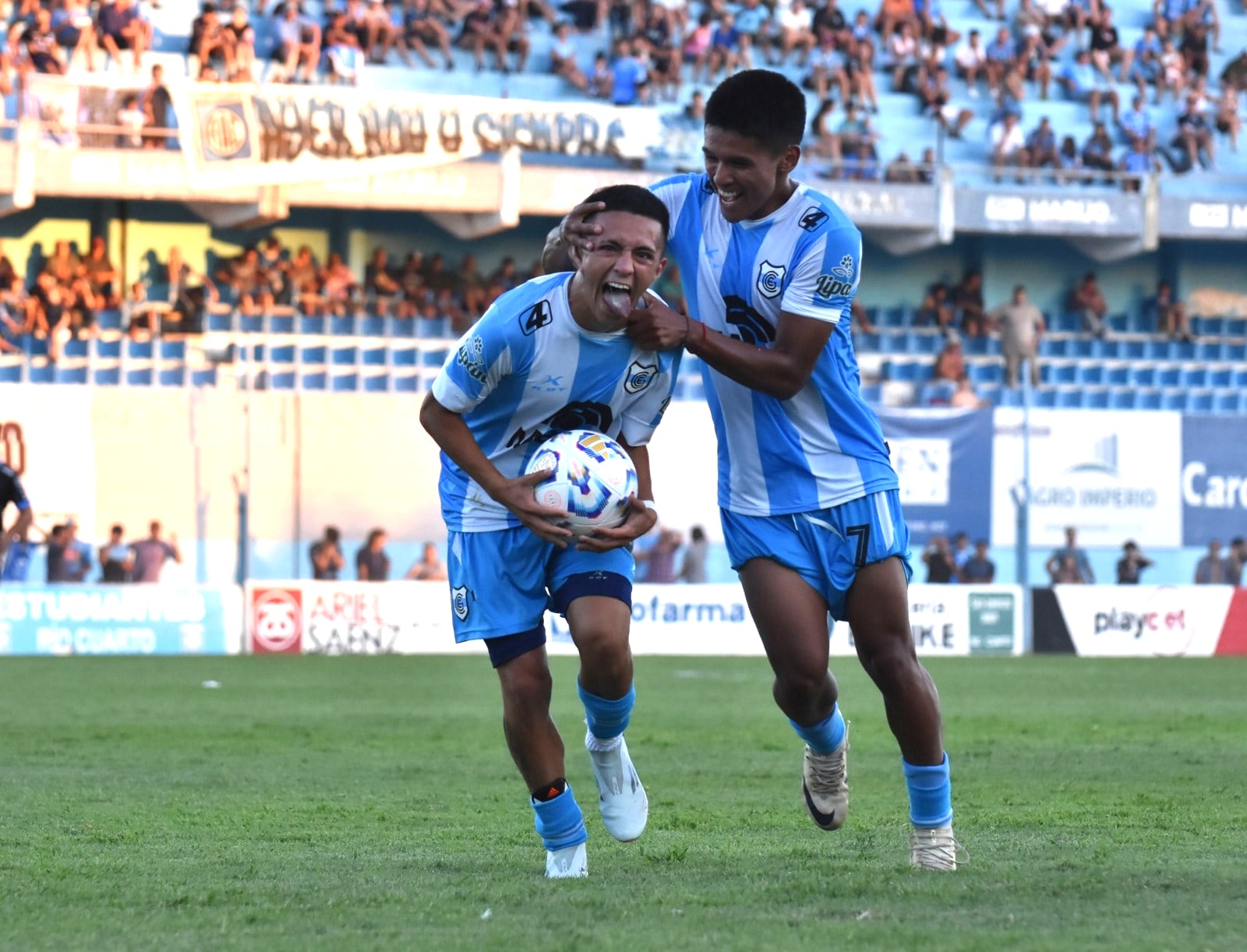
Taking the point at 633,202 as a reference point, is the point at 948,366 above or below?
above

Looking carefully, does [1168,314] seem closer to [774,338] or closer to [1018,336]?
[1018,336]

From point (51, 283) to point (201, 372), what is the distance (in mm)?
2805

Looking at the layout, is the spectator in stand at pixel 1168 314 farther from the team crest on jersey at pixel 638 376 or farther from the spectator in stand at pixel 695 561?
the team crest on jersey at pixel 638 376

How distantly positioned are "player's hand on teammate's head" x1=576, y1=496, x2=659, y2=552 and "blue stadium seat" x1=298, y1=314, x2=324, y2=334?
2184cm

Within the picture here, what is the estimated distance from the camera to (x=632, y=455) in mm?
6191

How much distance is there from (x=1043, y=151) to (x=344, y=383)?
497 inches

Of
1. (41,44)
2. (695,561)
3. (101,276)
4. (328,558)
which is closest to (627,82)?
(101,276)

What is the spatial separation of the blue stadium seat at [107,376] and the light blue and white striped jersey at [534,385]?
2011 cm

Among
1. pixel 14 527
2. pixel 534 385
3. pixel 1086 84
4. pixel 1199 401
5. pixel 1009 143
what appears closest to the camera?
pixel 534 385

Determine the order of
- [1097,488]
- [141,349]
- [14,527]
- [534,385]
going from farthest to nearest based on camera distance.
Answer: [1097,488], [141,349], [14,527], [534,385]

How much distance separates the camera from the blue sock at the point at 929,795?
238 inches

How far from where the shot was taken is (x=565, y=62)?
30094 millimetres

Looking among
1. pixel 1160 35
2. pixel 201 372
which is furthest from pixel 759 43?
pixel 201 372

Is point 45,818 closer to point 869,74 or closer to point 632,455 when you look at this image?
point 632,455
